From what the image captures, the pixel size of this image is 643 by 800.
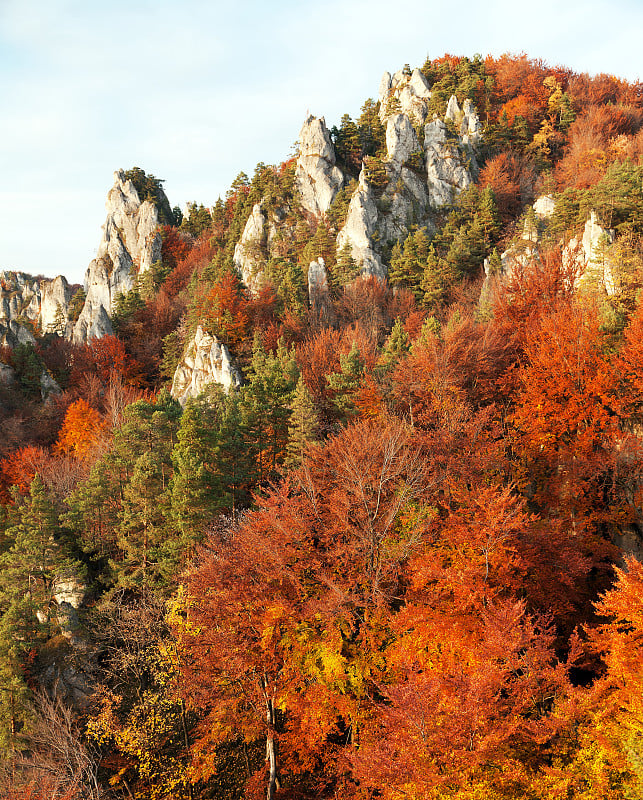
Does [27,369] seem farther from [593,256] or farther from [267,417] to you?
[593,256]

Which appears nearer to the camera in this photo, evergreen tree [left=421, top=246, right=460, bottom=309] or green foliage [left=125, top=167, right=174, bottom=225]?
evergreen tree [left=421, top=246, right=460, bottom=309]

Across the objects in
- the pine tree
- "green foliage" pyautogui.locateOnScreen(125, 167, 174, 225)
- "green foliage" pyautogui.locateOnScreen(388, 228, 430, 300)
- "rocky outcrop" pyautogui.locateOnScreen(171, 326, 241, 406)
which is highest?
"green foliage" pyautogui.locateOnScreen(125, 167, 174, 225)

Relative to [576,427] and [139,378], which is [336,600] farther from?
[139,378]

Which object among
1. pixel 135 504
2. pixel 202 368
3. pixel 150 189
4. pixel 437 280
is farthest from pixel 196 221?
pixel 135 504

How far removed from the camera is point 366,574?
15727mm

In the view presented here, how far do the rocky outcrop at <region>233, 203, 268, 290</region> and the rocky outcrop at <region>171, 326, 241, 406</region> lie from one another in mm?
12419

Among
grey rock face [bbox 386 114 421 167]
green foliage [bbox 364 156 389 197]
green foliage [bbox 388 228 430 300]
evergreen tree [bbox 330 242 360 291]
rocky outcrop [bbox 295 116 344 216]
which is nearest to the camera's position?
green foliage [bbox 388 228 430 300]

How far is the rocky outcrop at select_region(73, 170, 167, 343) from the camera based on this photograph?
69125 millimetres

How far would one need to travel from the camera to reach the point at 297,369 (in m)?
31.1

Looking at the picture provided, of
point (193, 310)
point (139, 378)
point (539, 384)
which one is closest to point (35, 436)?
point (139, 378)

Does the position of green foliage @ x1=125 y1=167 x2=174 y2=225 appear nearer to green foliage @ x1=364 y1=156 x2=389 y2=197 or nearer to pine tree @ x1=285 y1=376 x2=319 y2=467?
green foliage @ x1=364 y1=156 x2=389 y2=197

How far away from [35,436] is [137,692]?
36.9 metres

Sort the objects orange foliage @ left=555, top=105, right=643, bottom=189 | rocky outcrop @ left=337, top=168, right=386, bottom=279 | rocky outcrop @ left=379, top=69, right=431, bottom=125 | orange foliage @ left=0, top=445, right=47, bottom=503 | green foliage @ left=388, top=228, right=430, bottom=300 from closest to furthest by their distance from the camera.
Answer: orange foliage @ left=0, top=445, right=47, bottom=503 → orange foliage @ left=555, top=105, right=643, bottom=189 → green foliage @ left=388, top=228, right=430, bottom=300 → rocky outcrop @ left=337, top=168, right=386, bottom=279 → rocky outcrop @ left=379, top=69, right=431, bottom=125

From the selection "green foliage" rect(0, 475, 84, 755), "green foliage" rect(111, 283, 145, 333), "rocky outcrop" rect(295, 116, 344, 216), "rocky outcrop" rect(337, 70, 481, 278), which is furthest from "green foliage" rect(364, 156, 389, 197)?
"green foliage" rect(0, 475, 84, 755)
